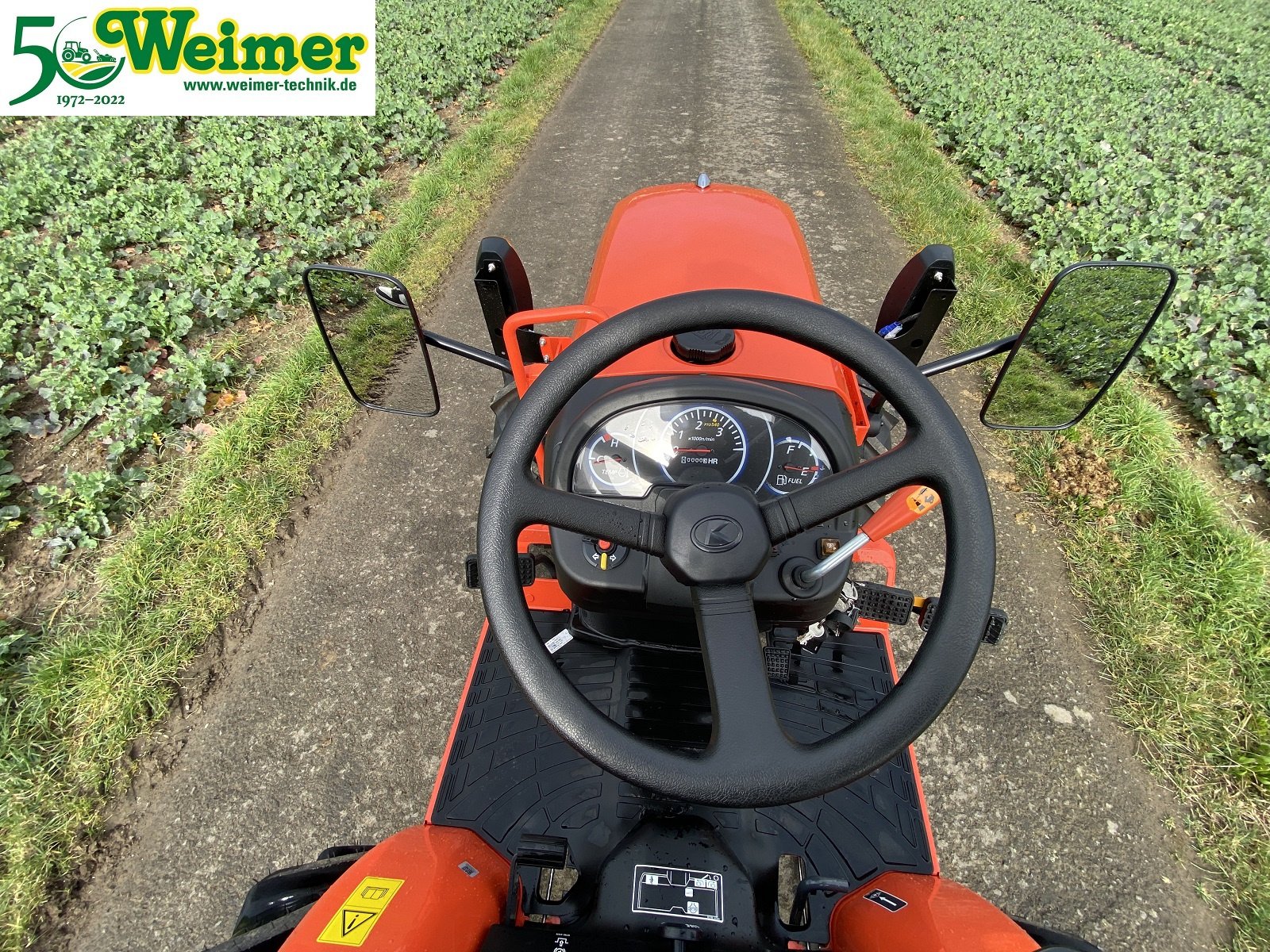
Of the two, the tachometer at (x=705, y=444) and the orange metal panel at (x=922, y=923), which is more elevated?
the tachometer at (x=705, y=444)

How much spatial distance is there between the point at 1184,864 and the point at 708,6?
12706 millimetres

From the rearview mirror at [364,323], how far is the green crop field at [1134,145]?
3.99 metres

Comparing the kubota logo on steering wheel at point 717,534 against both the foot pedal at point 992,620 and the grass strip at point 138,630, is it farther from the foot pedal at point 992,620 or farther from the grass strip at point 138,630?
the grass strip at point 138,630

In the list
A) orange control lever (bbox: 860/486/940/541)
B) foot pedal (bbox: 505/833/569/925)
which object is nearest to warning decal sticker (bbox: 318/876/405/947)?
foot pedal (bbox: 505/833/569/925)

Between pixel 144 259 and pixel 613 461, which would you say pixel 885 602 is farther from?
pixel 144 259

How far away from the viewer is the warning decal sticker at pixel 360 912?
0.99 meters

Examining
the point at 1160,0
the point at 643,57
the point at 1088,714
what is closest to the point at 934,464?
the point at 1088,714

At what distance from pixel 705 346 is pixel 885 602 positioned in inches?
28.3

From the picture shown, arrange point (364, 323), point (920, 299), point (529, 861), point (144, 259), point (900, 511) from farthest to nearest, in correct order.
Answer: point (144, 259), point (364, 323), point (920, 299), point (529, 861), point (900, 511)

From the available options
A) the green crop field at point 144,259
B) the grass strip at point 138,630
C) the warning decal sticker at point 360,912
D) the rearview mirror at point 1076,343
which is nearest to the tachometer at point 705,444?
the rearview mirror at point 1076,343

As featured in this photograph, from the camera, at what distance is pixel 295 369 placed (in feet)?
12.1

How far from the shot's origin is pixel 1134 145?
20.1 ft

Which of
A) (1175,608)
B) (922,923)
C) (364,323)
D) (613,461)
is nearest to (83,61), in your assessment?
(364,323)

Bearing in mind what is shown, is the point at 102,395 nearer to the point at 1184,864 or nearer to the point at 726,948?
the point at 726,948
